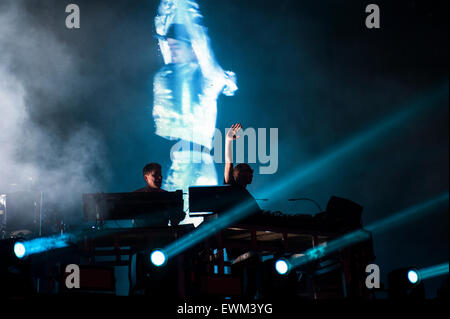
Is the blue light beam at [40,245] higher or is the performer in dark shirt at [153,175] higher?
the performer in dark shirt at [153,175]

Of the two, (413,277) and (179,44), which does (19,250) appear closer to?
(413,277)

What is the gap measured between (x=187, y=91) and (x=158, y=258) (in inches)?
Answer: 144

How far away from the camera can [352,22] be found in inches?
252

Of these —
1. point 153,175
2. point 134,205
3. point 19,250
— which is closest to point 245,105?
point 153,175

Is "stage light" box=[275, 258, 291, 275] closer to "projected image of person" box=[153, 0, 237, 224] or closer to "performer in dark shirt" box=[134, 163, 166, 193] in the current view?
"performer in dark shirt" box=[134, 163, 166, 193]

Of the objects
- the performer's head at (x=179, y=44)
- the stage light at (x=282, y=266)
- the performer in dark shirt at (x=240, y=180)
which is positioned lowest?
the stage light at (x=282, y=266)

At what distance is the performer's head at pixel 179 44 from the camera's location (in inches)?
243

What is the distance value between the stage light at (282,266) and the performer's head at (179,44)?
3.70 m

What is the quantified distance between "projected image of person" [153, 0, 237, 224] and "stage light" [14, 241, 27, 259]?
323 cm

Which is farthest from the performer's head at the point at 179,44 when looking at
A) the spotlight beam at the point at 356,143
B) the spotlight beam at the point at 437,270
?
the spotlight beam at the point at 437,270

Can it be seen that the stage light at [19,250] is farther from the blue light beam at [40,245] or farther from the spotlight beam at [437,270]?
the spotlight beam at [437,270]

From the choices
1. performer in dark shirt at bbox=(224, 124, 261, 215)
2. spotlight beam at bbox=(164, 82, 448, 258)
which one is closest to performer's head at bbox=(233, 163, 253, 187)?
performer in dark shirt at bbox=(224, 124, 261, 215)

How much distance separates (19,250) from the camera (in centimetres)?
267

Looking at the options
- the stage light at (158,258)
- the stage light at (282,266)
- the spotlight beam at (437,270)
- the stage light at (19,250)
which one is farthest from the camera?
the spotlight beam at (437,270)
